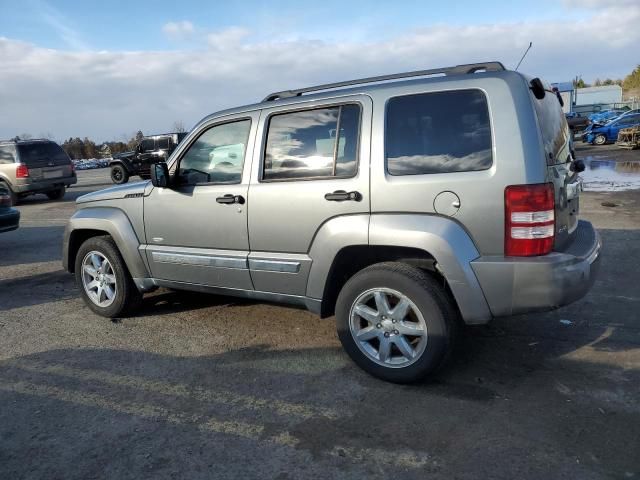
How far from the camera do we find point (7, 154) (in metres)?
14.5

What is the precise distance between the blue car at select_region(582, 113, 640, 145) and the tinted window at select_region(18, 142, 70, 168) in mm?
25695

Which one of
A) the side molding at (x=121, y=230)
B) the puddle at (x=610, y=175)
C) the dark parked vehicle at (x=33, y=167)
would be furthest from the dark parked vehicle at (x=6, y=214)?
the puddle at (x=610, y=175)

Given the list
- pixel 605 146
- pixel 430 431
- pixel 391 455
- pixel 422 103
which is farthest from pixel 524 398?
pixel 605 146

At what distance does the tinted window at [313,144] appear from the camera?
11.8 feet

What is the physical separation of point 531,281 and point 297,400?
164cm

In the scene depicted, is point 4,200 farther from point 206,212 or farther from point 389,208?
point 389,208

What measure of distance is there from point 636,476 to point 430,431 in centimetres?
101

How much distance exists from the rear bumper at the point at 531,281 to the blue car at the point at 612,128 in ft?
90.2

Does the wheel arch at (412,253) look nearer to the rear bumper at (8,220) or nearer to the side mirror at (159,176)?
the side mirror at (159,176)

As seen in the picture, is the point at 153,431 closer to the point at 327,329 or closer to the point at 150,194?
the point at 327,329

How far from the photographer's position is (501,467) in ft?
8.52

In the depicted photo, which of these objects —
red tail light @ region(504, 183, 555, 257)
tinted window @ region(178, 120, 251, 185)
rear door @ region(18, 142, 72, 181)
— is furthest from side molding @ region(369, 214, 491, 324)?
rear door @ region(18, 142, 72, 181)

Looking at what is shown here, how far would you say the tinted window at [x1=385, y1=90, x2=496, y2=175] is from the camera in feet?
10.3

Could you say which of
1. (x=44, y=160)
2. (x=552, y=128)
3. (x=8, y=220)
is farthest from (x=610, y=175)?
(x=44, y=160)
